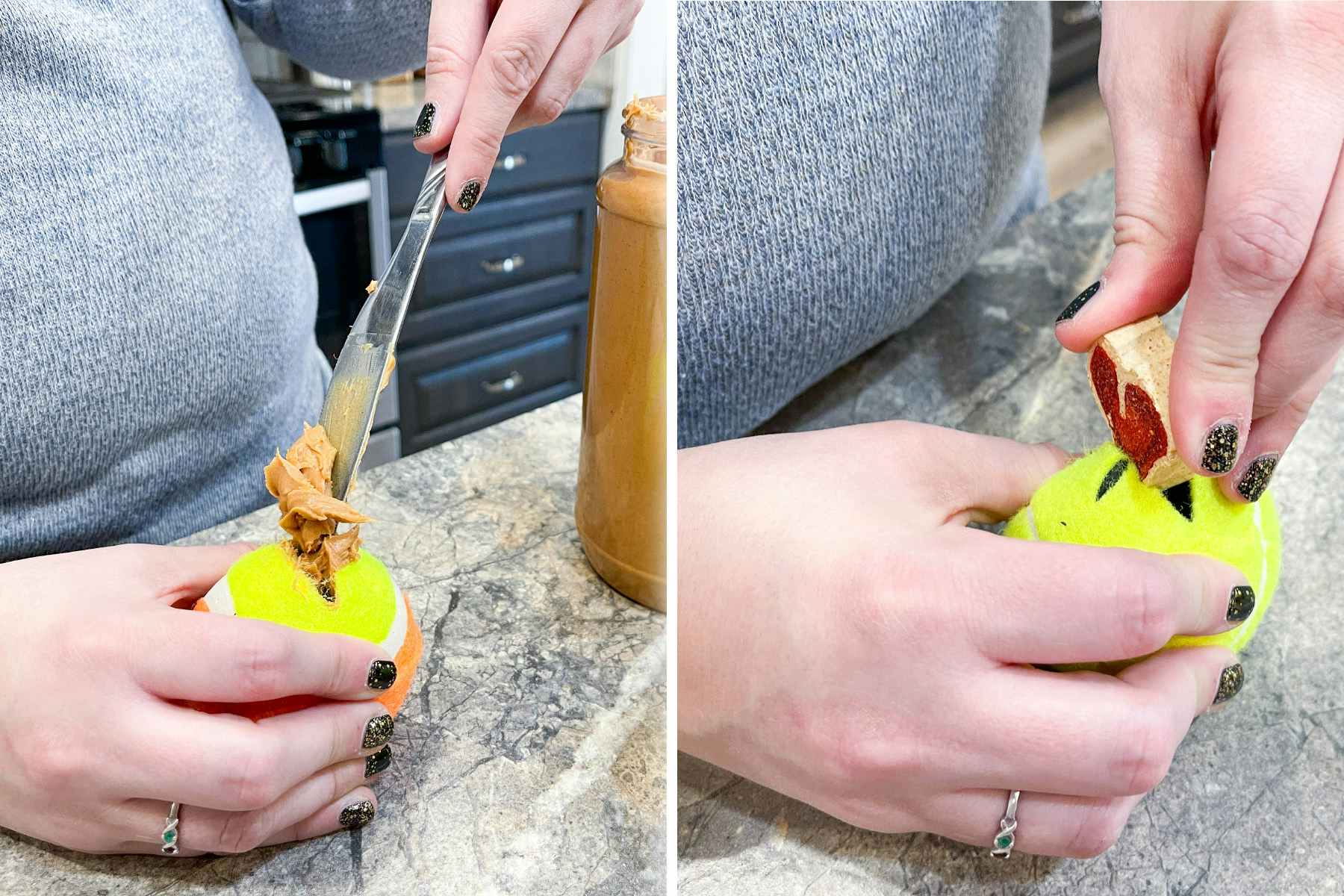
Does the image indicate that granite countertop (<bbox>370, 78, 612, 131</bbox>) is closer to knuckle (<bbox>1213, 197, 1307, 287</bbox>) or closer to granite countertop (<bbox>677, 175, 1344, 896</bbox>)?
granite countertop (<bbox>677, 175, 1344, 896</bbox>)

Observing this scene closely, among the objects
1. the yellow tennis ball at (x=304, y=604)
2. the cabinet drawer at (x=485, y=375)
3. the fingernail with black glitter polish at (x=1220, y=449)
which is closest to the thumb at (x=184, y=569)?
the yellow tennis ball at (x=304, y=604)

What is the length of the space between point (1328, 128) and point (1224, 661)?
199mm

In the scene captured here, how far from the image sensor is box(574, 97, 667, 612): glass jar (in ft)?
1.19

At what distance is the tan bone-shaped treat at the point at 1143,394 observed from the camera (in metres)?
0.35

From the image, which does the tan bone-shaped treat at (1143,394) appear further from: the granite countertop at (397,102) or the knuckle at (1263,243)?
the granite countertop at (397,102)

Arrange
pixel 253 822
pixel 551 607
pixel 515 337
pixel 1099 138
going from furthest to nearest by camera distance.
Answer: pixel 515 337 < pixel 1099 138 < pixel 551 607 < pixel 253 822

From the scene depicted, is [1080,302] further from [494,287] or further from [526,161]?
[494,287]

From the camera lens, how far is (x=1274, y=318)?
0.35 meters

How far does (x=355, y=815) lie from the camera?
1.10 feet

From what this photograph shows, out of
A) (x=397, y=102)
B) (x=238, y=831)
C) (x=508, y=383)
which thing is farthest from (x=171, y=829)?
(x=397, y=102)

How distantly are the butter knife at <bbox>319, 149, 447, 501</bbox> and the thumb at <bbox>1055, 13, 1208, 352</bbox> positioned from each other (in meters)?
0.26

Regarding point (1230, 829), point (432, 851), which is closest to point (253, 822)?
point (432, 851)

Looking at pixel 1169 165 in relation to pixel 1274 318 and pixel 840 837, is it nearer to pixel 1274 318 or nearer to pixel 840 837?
pixel 1274 318

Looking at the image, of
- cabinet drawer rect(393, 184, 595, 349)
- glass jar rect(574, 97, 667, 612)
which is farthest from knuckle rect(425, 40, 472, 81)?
cabinet drawer rect(393, 184, 595, 349)
